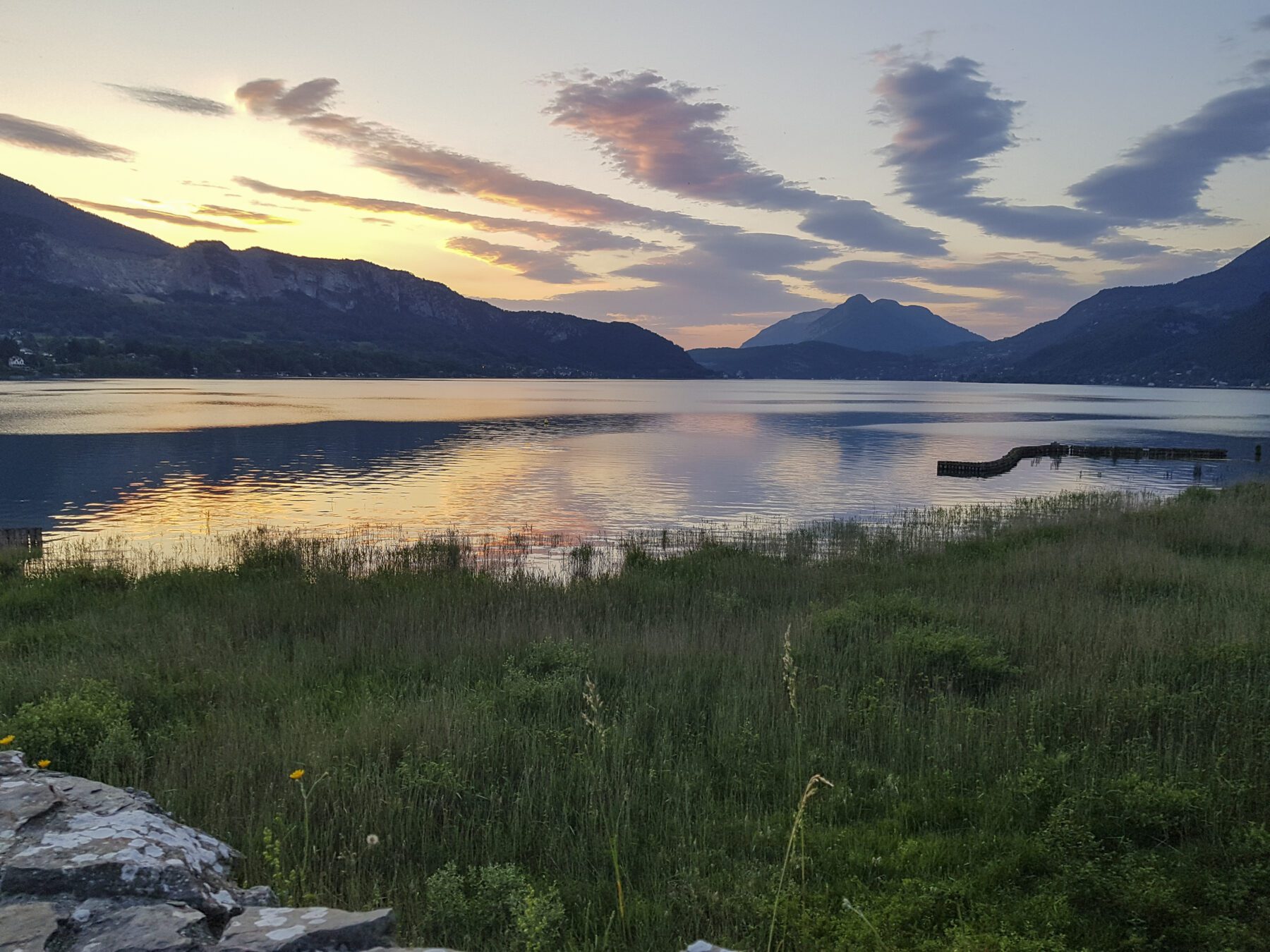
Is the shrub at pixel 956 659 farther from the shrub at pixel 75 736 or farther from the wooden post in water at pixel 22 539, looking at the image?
the wooden post in water at pixel 22 539

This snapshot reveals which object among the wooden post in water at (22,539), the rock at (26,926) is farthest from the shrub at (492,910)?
the wooden post in water at (22,539)

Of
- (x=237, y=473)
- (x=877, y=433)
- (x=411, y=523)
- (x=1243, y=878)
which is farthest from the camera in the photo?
(x=877, y=433)

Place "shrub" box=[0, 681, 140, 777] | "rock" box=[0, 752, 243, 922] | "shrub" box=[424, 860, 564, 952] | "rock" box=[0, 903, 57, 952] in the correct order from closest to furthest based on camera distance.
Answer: "rock" box=[0, 903, 57, 952] → "rock" box=[0, 752, 243, 922] → "shrub" box=[424, 860, 564, 952] → "shrub" box=[0, 681, 140, 777]

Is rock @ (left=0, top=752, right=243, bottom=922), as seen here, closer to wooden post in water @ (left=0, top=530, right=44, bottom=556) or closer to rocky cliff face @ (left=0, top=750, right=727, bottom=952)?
rocky cliff face @ (left=0, top=750, right=727, bottom=952)

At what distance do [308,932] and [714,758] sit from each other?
5310 mm

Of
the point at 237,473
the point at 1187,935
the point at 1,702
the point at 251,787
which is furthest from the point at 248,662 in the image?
the point at 237,473

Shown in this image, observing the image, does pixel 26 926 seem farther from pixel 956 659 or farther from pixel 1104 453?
pixel 1104 453

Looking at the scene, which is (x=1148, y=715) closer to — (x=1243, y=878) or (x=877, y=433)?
(x=1243, y=878)

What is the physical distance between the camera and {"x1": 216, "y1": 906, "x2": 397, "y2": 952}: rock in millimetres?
3812

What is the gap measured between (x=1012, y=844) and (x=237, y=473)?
52058 millimetres

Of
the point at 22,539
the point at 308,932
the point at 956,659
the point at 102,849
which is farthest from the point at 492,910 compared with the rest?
the point at 22,539

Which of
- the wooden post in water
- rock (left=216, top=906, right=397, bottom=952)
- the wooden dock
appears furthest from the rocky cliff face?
the wooden dock

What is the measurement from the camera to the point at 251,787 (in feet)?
24.4

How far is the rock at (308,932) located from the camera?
12.5ft
